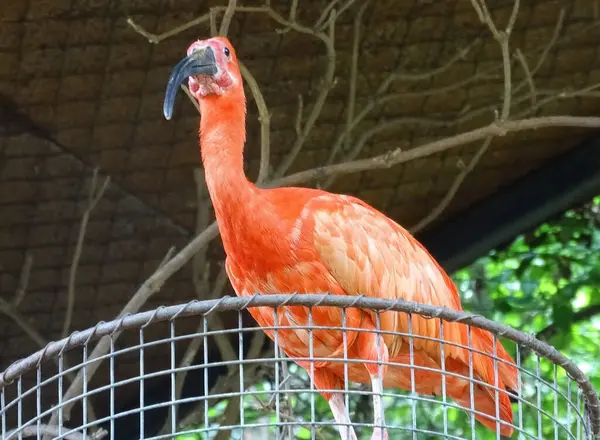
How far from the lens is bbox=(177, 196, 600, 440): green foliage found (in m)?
4.65

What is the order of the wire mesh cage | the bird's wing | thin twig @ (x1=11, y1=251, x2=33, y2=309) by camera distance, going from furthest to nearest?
thin twig @ (x1=11, y1=251, x2=33, y2=309) → the bird's wing → the wire mesh cage

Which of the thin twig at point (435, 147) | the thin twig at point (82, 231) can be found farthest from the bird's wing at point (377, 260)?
the thin twig at point (82, 231)

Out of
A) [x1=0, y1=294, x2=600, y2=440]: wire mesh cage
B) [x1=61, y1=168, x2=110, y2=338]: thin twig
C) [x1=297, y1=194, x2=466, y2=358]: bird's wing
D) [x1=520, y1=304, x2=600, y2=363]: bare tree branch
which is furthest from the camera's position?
[x1=520, y1=304, x2=600, y2=363]: bare tree branch

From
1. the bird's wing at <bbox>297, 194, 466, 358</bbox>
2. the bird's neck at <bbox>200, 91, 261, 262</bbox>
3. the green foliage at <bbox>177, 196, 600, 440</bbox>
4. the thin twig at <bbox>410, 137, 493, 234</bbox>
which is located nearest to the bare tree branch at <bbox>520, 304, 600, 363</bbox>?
the green foliage at <bbox>177, 196, 600, 440</bbox>

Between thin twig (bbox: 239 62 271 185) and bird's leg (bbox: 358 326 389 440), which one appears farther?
thin twig (bbox: 239 62 271 185)

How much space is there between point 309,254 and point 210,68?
471 millimetres

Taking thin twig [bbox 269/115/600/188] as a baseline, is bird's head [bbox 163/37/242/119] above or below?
below

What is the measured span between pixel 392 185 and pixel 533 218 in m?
0.48

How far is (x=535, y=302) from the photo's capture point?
4.79 meters

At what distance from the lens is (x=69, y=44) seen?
3.74m

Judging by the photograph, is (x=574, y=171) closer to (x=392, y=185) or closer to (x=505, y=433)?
(x=392, y=185)

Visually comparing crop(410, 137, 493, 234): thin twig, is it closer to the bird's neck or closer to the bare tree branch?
the bare tree branch

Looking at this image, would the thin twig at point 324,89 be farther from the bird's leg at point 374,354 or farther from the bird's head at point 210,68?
the bird's leg at point 374,354

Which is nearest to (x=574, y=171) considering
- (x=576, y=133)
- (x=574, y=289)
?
(x=576, y=133)
